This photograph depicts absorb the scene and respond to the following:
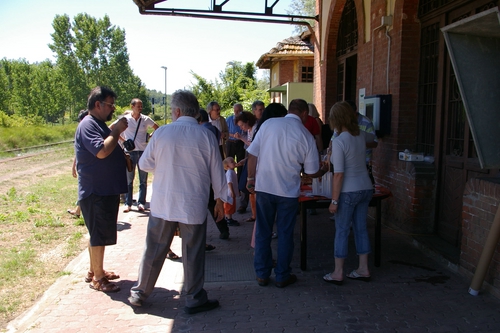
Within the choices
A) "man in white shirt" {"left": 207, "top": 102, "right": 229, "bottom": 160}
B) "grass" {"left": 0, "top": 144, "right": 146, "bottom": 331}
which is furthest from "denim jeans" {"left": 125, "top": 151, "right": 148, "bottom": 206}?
"man in white shirt" {"left": 207, "top": 102, "right": 229, "bottom": 160}

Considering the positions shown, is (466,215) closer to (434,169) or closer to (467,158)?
(467,158)

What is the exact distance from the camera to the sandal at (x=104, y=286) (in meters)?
4.76

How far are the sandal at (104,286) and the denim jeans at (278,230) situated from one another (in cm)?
146

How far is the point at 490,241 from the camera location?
420cm

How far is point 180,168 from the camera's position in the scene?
13.3 feet

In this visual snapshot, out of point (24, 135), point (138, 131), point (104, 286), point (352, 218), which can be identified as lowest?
point (104, 286)

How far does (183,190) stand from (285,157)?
1.13m

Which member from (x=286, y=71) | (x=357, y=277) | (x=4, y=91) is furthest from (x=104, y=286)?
(x=4, y=91)

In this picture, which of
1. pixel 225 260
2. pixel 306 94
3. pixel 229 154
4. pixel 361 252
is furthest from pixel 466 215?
pixel 306 94

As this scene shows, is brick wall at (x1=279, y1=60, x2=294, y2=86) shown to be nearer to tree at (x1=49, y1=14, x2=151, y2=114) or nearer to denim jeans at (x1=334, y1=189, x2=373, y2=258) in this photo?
denim jeans at (x1=334, y1=189, x2=373, y2=258)

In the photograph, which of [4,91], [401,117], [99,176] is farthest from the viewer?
[4,91]

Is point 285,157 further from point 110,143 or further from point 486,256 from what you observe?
point 486,256

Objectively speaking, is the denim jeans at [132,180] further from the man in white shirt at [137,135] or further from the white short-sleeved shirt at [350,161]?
the white short-sleeved shirt at [350,161]

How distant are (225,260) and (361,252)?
68.3 inches
